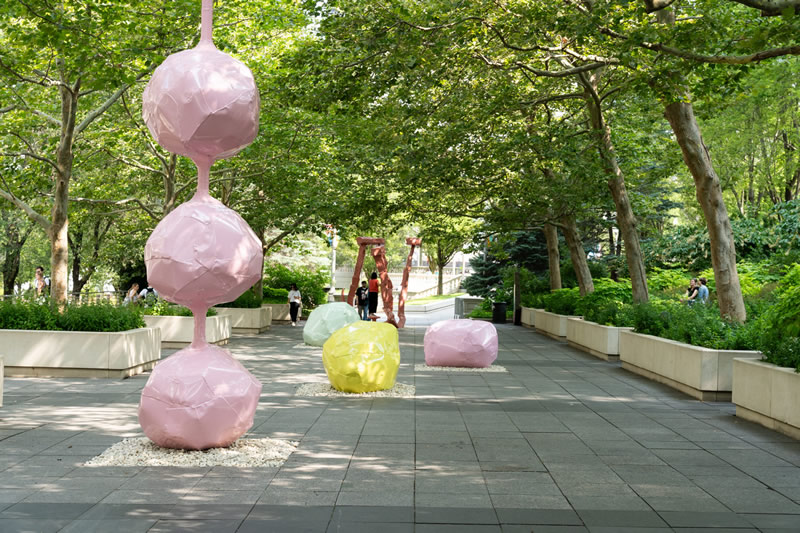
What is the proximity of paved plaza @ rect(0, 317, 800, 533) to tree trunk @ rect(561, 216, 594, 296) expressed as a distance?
12.5 metres

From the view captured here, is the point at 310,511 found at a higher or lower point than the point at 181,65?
lower

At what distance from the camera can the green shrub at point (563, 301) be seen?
80.1ft

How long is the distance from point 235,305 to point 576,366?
12613 mm

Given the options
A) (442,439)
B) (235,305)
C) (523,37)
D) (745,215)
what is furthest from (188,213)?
(745,215)

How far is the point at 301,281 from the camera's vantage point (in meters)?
35.5

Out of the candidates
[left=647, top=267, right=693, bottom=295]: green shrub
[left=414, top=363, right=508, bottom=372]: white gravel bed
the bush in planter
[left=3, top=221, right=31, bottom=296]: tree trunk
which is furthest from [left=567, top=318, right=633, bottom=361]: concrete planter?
[left=3, top=221, right=31, bottom=296]: tree trunk

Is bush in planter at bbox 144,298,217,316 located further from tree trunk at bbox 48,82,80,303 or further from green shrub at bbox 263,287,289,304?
green shrub at bbox 263,287,289,304

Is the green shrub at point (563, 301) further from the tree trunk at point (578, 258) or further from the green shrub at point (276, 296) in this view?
the green shrub at point (276, 296)

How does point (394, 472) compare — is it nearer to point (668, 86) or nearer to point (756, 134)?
point (668, 86)

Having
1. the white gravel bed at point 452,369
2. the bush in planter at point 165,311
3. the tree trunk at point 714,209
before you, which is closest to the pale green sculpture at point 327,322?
the bush in planter at point 165,311

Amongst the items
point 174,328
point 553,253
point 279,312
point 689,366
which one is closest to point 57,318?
point 174,328

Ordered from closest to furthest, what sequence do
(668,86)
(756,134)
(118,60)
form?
(668,86) < (118,60) < (756,134)

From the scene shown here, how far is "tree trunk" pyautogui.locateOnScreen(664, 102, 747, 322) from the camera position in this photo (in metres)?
13.7

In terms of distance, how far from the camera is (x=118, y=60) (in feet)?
47.2
